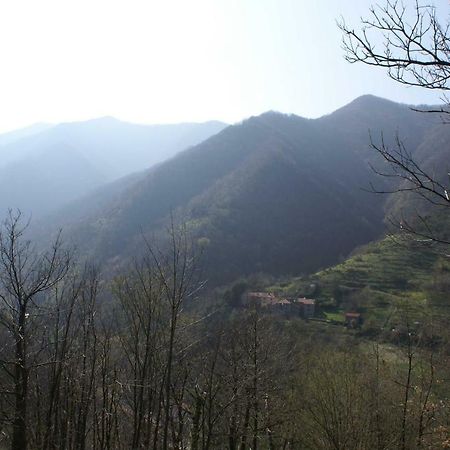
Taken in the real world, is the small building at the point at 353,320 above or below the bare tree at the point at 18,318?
below

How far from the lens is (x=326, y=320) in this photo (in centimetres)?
5322

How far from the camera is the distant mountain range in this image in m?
80.9

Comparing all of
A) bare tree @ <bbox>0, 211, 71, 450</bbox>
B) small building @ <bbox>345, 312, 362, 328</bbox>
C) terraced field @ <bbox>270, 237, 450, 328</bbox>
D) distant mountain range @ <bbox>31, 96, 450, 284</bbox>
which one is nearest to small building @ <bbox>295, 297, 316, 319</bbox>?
terraced field @ <bbox>270, 237, 450, 328</bbox>

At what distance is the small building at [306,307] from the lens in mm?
54859

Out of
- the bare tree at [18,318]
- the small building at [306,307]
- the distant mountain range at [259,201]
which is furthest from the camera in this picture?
the distant mountain range at [259,201]

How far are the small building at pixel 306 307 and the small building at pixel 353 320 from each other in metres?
5.16

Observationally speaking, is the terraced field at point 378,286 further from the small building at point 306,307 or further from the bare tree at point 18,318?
the bare tree at point 18,318

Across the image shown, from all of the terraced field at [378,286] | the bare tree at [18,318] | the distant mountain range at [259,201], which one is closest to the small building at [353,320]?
the terraced field at [378,286]

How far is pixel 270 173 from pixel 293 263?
90.5 ft

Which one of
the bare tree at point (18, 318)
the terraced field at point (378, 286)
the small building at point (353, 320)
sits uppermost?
the bare tree at point (18, 318)

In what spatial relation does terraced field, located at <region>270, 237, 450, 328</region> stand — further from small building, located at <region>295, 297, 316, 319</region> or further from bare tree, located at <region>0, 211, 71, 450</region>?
bare tree, located at <region>0, 211, 71, 450</region>

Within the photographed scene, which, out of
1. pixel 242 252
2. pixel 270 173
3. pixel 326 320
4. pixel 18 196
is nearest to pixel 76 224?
pixel 242 252

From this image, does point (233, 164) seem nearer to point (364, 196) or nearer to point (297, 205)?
point (297, 205)

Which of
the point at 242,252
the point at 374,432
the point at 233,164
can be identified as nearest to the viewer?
the point at 374,432
